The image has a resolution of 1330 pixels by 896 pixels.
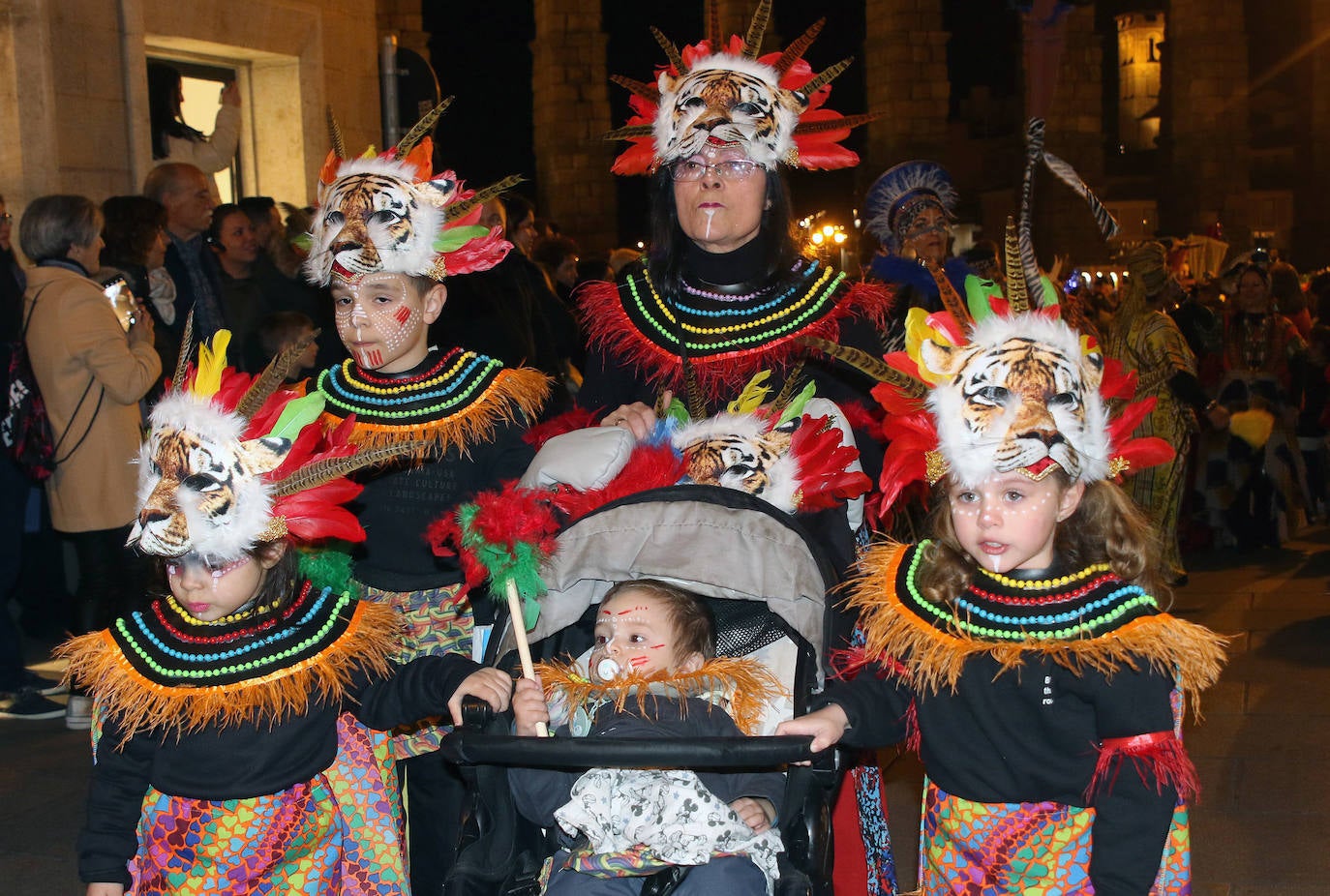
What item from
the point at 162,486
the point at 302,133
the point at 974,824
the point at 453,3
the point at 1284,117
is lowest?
the point at 974,824

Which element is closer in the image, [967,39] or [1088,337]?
A: [1088,337]

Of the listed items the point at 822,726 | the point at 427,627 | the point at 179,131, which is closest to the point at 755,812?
the point at 822,726

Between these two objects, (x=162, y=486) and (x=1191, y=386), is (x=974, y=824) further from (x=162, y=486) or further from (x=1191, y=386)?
(x=1191, y=386)

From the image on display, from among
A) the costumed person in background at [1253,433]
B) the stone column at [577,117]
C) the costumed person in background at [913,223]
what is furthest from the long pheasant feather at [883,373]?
the stone column at [577,117]

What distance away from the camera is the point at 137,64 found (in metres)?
8.22

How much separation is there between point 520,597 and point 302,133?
690 cm

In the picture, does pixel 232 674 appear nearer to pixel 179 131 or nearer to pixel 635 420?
pixel 635 420

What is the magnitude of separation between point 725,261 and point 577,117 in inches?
874

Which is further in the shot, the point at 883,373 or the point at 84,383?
the point at 84,383

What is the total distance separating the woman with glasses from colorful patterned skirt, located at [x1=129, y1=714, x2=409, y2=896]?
1230 mm

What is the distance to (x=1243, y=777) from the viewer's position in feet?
17.8

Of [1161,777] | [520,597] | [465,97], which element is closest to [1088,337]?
[1161,777]

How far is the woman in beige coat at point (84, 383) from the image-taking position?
6.06m

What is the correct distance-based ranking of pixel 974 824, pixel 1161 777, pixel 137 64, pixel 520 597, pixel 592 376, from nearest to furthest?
pixel 1161 777 → pixel 974 824 → pixel 520 597 → pixel 592 376 → pixel 137 64
